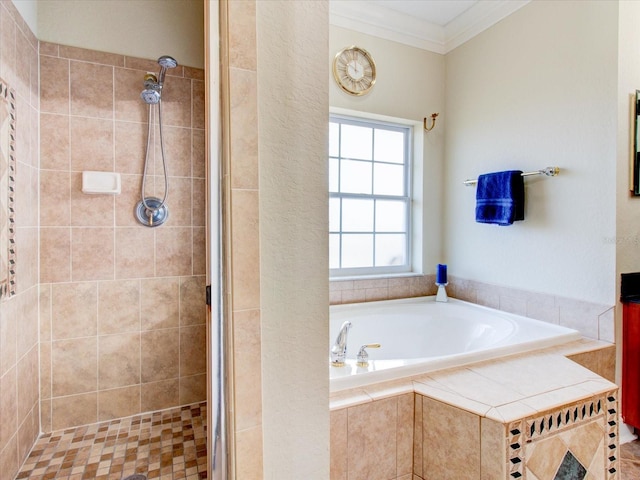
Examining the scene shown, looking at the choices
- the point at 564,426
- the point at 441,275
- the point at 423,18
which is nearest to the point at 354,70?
the point at 423,18

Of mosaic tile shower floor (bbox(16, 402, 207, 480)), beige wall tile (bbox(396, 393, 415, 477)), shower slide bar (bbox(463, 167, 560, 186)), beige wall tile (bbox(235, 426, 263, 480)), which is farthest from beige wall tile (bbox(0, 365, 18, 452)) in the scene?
shower slide bar (bbox(463, 167, 560, 186))

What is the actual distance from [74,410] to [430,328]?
2330 millimetres

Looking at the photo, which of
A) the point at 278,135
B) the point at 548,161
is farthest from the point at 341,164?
the point at 278,135

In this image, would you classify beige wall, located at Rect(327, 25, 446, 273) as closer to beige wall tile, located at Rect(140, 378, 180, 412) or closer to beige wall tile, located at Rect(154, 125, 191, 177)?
beige wall tile, located at Rect(154, 125, 191, 177)

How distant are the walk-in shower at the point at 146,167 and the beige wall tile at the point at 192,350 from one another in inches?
27.2

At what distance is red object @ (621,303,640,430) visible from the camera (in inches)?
77.0

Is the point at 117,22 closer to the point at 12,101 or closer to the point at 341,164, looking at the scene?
the point at 12,101

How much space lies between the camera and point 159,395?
211cm

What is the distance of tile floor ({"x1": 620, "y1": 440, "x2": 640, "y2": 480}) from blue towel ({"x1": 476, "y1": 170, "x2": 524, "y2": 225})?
1.42 m

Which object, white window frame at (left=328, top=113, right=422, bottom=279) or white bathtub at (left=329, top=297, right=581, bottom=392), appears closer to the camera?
white bathtub at (left=329, top=297, right=581, bottom=392)

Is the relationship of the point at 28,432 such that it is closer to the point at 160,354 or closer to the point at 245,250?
the point at 160,354

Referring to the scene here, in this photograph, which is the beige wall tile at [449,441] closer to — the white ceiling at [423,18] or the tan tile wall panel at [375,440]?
the tan tile wall panel at [375,440]

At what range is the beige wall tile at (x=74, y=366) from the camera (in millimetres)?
1905

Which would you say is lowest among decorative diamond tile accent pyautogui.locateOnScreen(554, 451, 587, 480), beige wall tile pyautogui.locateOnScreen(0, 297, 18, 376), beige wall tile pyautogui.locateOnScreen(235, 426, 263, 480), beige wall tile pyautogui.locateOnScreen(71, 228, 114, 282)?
decorative diamond tile accent pyautogui.locateOnScreen(554, 451, 587, 480)
